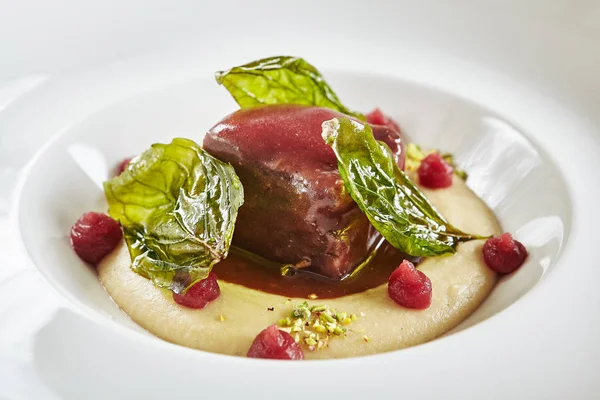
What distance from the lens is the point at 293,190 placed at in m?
3.26

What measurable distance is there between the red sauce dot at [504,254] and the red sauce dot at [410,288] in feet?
1.52

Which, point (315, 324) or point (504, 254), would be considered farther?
point (504, 254)

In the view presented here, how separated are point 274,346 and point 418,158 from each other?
2.05 meters

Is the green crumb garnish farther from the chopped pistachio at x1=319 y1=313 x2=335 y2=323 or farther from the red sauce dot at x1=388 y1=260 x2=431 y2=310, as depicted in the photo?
the red sauce dot at x1=388 y1=260 x2=431 y2=310

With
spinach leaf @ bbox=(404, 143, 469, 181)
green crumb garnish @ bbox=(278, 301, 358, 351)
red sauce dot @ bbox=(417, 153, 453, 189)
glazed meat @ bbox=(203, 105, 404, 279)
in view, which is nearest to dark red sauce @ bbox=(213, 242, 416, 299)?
glazed meat @ bbox=(203, 105, 404, 279)

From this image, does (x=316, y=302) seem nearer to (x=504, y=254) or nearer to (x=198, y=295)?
(x=198, y=295)

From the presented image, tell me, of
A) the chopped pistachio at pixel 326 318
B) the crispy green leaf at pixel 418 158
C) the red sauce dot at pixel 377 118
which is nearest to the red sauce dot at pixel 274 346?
the chopped pistachio at pixel 326 318

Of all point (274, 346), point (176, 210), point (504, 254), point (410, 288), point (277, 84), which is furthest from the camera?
point (277, 84)

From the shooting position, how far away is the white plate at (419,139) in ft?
8.02

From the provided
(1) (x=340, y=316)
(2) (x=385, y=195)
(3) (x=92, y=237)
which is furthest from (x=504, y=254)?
(3) (x=92, y=237)

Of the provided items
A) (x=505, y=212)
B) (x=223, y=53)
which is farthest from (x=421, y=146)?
(x=223, y=53)

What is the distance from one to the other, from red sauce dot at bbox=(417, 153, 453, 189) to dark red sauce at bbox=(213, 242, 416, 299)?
66cm

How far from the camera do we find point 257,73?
371 cm

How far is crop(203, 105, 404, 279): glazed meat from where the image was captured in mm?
3234
